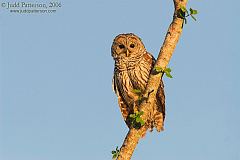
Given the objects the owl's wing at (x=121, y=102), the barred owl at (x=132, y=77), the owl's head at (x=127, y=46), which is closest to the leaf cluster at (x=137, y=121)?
the barred owl at (x=132, y=77)

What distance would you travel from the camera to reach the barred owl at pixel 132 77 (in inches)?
401

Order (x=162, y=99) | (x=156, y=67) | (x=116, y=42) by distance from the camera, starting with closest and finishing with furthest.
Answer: (x=156, y=67) < (x=162, y=99) < (x=116, y=42)

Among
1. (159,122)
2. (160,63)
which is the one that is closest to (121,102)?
(159,122)

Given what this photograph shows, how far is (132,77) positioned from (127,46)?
74 centimetres

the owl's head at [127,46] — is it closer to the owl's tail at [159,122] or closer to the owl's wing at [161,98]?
the owl's wing at [161,98]

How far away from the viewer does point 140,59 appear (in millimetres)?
10328

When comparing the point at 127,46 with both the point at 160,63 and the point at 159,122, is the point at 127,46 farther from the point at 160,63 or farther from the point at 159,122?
the point at 160,63

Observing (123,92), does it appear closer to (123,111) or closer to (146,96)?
(123,111)

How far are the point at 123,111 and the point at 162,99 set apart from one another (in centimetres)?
81

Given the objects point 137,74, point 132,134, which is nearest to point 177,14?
point 132,134

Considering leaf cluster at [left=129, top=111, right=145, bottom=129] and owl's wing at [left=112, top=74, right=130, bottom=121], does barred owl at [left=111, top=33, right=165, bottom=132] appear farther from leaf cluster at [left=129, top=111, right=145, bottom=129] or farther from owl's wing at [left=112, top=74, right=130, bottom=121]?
leaf cluster at [left=129, top=111, right=145, bottom=129]

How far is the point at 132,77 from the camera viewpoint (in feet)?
33.7

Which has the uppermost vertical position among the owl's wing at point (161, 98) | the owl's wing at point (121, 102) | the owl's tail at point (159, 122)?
the owl's wing at point (121, 102)

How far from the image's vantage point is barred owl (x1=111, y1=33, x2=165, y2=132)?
10180 millimetres
